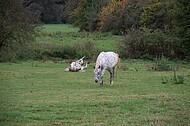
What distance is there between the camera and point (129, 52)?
3575 cm

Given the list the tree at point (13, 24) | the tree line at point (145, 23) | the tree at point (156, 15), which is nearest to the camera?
the tree at point (13, 24)

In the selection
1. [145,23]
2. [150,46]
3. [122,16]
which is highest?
[122,16]

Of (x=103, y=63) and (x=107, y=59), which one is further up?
(x=107, y=59)

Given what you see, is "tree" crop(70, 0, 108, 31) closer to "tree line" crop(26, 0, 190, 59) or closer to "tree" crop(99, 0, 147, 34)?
"tree line" crop(26, 0, 190, 59)

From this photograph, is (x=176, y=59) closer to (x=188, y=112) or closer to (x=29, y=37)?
(x=29, y=37)

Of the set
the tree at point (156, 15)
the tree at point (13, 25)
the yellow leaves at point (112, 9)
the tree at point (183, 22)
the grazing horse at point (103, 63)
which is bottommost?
the grazing horse at point (103, 63)

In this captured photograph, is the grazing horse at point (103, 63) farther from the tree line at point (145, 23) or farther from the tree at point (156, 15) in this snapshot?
the tree at point (156, 15)

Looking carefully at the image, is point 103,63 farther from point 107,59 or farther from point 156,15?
point 156,15

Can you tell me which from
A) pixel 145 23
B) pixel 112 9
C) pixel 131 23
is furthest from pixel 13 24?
pixel 112 9

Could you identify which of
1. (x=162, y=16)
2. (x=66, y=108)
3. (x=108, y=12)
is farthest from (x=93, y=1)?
(x=66, y=108)

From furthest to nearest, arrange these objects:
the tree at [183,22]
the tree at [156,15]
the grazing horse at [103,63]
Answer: the tree at [156,15] < the tree at [183,22] < the grazing horse at [103,63]

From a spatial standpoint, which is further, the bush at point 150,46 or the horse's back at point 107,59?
the bush at point 150,46

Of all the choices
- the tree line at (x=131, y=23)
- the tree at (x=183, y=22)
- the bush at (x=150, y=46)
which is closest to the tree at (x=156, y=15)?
the tree line at (x=131, y=23)

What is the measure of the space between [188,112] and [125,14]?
45.0m
